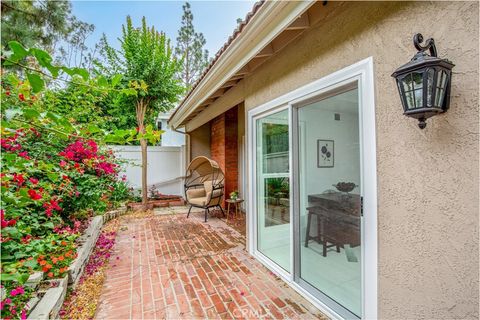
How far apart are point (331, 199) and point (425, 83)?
4.59 feet

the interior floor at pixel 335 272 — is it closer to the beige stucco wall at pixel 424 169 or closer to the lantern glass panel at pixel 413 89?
the beige stucco wall at pixel 424 169

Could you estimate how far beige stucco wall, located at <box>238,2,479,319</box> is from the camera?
142 cm

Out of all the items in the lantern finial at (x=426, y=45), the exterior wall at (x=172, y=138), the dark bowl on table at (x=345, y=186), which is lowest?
the dark bowl on table at (x=345, y=186)

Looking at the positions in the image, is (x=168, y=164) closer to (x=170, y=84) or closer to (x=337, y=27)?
(x=170, y=84)

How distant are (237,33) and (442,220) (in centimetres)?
266

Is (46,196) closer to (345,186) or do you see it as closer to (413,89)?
(345,186)

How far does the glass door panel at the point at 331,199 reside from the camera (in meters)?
2.24

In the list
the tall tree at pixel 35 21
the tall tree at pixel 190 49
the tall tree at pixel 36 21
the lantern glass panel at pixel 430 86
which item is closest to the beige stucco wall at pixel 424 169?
the lantern glass panel at pixel 430 86

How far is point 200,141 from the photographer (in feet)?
29.7

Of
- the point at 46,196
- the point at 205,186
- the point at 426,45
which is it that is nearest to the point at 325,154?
the point at 426,45

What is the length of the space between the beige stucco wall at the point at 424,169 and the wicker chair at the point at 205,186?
16.1ft

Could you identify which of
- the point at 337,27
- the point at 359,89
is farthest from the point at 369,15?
the point at 359,89

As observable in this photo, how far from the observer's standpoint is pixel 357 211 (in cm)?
219

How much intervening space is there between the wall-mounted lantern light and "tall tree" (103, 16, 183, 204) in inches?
240
